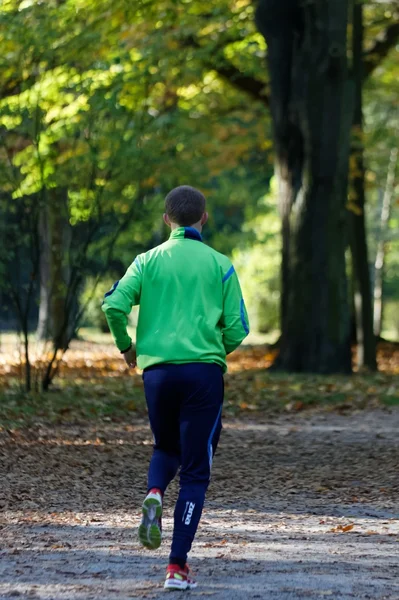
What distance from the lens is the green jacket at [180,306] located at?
4.94 m

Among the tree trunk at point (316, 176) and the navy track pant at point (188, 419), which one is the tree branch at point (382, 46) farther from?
the navy track pant at point (188, 419)

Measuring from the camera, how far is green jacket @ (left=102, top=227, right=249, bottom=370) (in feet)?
16.2

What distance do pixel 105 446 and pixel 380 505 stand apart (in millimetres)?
3215

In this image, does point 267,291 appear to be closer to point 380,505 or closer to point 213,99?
point 213,99

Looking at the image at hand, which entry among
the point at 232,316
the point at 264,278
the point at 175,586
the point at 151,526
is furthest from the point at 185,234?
the point at 264,278

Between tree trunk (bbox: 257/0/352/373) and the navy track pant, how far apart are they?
12.5 metres

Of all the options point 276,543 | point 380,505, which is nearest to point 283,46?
point 380,505

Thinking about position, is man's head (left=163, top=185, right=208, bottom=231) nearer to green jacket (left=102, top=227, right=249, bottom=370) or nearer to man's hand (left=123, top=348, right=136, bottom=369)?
green jacket (left=102, top=227, right=249, bottom=370)

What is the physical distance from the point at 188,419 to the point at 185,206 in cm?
97

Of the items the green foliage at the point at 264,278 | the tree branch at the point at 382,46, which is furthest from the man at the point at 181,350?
the green foliage at the point at 264,278

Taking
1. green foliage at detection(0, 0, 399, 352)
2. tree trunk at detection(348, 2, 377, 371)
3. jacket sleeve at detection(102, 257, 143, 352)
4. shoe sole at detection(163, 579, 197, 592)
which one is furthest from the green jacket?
tree trunk at detection(348, 2, 377, 371)

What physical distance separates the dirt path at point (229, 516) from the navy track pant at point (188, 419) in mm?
293

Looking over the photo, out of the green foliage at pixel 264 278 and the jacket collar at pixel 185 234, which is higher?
the jacket collar at pixel 185 234

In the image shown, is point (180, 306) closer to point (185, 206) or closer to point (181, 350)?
point (181, 350)
